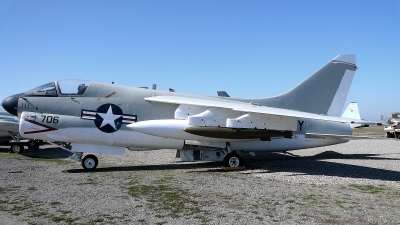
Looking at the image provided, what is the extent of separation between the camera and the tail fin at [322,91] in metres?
13.4

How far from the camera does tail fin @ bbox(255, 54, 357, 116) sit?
13.4 metres

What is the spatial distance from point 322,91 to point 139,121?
7.73m

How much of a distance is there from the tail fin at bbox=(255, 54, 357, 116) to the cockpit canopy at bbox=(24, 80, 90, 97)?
22.8 feet

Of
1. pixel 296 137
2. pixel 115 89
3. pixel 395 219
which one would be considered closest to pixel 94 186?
pixel 115 89

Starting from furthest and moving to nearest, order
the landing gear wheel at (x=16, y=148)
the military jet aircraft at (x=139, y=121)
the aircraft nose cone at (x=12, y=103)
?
the landing gear wheel at (x=16, y=148) < the aircraft nose cone at (x=12, y=103) < the military jet aircraft at (x=139, y=121)

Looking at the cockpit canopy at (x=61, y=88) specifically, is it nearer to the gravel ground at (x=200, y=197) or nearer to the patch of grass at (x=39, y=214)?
the gravel ground at (x=200, y=197)

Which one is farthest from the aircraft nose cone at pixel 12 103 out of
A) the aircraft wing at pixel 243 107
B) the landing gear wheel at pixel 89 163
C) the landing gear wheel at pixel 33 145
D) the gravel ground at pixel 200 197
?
the landing gear wheel at pixel 33 145

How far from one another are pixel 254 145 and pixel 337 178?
3831mm

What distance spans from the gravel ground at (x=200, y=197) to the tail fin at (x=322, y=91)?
3.30 metres

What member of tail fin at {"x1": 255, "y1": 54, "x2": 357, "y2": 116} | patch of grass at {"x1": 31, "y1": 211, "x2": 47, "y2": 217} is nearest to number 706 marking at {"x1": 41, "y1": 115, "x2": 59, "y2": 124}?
patch of grass at {"x1": 31, "y1": 211, "x2": 47, "y2": 217}

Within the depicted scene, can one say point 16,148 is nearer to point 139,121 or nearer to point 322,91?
point 139,121

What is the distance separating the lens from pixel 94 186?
7.90 metres

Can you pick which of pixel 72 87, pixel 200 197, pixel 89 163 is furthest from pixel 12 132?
pixel 200 197

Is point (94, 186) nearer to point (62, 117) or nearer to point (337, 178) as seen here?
point (62, 117)
